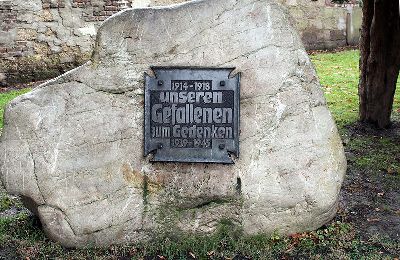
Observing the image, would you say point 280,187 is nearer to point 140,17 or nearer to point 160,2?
point 140,17

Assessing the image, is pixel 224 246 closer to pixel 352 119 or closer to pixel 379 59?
pixel 379 59

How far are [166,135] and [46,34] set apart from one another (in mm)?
6895

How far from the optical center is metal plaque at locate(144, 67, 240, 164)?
3.82m

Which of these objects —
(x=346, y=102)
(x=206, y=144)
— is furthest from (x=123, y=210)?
(x=346, y=102)

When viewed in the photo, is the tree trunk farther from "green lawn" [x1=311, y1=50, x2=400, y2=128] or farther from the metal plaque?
the metal plaque

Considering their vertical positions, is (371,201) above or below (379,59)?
below

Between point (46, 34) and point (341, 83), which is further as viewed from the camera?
point (46, 34)

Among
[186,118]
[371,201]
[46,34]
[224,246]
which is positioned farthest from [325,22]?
[224,246]

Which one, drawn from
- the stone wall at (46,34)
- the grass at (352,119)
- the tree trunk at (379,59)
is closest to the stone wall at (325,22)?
the grass at (352,119)

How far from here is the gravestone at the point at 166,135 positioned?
3820 millimetres

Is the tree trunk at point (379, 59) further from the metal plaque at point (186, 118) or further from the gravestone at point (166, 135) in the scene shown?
the metal plaque at point (186, 118)

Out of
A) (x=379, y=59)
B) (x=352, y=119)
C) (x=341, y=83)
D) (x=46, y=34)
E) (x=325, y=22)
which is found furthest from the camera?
(x=325, y=22)

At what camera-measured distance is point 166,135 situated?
12.7ft

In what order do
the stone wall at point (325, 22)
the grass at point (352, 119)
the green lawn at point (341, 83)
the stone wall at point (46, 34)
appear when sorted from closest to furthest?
the grass at point (352, 119) → the green lawn at point (341, 83) → the stone wall at point (46, 34) → the stone wall at point (325, 22)
